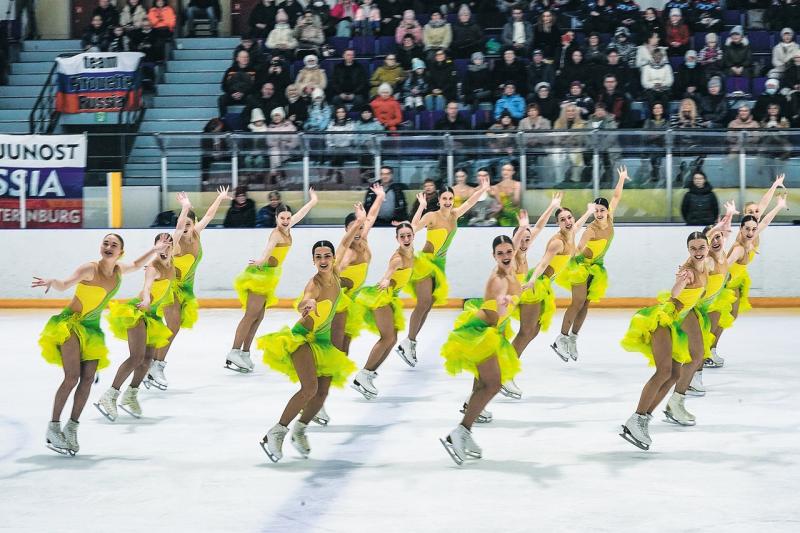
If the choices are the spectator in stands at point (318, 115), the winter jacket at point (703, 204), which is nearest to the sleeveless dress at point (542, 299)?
the winter jacket at point (703, 204)

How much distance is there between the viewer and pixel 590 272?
11.8m

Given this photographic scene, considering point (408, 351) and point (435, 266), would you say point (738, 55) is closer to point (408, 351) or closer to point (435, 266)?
point (435, 266)

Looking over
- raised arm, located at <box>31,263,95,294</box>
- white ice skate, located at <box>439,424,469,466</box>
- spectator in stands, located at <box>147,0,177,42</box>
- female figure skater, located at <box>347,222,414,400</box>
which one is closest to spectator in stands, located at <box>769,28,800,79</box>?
female figure skater, located at <box>347,222,414,400</box>

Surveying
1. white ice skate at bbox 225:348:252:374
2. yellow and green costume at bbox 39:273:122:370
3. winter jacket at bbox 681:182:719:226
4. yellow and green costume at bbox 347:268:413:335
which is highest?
winter jacket at bbox 681:182:719:226

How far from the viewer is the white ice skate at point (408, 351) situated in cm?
1148

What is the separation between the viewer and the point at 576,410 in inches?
363

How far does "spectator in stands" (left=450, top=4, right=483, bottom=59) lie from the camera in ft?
60.7

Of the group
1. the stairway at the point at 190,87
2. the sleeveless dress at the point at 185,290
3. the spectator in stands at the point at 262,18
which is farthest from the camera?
the spectator in stands at the point at 262,18

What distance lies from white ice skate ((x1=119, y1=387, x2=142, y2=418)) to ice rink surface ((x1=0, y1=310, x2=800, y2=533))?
0.21 feet

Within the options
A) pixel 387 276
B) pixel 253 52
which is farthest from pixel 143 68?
pixel 387 276

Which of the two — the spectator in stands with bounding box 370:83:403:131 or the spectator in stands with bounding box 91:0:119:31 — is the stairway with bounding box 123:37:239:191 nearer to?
the spectator in stands with bounding box 91:0:119:31

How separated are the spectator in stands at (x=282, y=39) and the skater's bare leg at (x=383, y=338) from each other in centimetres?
937

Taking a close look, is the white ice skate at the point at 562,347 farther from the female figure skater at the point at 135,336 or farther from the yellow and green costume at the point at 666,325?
the female figure skater at the point at 135,336

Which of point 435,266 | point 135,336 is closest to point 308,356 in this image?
point 135,336
